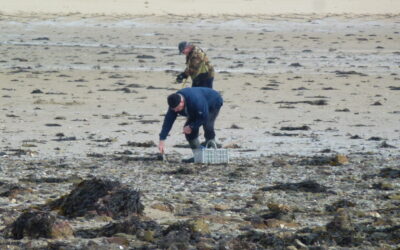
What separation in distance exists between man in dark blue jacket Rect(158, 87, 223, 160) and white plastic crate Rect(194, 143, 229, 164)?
0.25 metres

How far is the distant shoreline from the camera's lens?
156ft

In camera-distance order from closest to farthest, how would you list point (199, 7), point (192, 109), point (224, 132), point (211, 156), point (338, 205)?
point (338, 205), point (192, 109), point (211, 156), point (224, 132), point (199, 7)

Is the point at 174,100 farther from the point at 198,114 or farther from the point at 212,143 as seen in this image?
the point at 212,143

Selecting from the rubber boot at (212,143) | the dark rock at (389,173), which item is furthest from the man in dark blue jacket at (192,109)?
the dark rock at (389,173)

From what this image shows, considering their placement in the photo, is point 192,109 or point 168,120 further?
point 168,120

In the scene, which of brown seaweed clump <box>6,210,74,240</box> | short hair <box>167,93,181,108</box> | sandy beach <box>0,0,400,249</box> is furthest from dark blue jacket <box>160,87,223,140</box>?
brown seaweed clump <box>6,210,74,240</box>

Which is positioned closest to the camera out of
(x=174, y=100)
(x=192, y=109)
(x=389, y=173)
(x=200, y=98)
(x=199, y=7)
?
(x=389, y=173)

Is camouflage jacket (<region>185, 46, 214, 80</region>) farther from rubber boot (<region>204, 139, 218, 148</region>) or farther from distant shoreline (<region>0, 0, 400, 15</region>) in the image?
distant shoreline (<region>0, 0, 400, 15</region>)

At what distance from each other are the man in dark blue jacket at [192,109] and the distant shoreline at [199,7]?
3382cm

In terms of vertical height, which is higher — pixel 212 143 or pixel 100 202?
pixel 100 202

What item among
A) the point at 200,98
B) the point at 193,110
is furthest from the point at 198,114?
the point at 200,98

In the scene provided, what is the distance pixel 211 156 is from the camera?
12.2 meters

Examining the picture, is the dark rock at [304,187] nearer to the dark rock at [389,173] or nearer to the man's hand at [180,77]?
the dark rock at [389,173]

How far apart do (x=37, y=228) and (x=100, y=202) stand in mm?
1165
